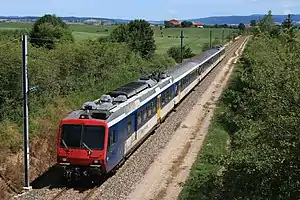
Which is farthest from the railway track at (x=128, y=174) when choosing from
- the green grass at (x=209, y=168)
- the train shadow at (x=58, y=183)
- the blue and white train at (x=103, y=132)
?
the green grass at (x=209, y=168)

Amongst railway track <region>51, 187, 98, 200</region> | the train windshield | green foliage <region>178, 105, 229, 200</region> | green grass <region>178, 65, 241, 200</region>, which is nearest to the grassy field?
green grass <region>178, 65, 241, 200</region>

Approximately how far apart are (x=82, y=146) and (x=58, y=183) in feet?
8.06

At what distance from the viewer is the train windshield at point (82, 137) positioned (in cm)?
1944

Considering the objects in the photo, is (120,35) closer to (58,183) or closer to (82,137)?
(58,183)

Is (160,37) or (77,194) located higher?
(160,37)

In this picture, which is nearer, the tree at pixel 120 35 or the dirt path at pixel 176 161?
the dirt path at pixel 176 161

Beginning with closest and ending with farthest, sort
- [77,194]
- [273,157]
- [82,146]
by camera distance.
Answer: [273,157], [77,194], [82,146]

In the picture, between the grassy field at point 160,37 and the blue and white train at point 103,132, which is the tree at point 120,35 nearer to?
the grassy field at point 160,37

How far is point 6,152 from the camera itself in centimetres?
2188

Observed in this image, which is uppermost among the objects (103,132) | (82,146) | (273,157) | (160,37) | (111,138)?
(160,37)

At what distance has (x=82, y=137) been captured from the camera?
19578mm

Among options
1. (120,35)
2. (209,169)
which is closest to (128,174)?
(209,169)

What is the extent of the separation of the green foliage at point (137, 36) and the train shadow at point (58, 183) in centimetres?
5084

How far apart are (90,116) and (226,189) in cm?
688
